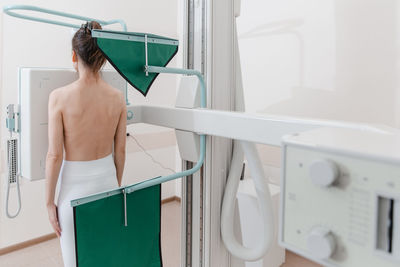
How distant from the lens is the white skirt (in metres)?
1.51

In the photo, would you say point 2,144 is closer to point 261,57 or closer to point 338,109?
point 261,57

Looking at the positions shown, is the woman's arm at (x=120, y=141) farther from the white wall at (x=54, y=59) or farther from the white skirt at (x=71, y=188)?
the white wall at (x=54, y=59)

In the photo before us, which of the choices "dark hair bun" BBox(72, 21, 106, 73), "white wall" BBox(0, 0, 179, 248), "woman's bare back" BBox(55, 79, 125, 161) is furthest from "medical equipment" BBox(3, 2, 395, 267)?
"white wall" BBox(0, 0, 179, 248)

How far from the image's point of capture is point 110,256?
1.38 m

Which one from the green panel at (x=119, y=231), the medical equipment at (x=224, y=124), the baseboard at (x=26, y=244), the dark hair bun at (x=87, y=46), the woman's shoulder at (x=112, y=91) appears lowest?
the baseboard at (x=26, y=244)

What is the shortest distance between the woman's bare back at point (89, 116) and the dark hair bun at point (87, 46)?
0.09m

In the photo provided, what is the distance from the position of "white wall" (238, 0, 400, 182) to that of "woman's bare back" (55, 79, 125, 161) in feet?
5.64

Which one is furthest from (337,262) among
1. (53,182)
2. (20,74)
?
(20,74)

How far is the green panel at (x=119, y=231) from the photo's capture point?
1290 millimetres

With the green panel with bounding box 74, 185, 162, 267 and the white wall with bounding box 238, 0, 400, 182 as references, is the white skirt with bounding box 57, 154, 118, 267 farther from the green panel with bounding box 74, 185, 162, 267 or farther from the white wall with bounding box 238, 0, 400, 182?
the white wall with bounding box 238, 0, 400, 182

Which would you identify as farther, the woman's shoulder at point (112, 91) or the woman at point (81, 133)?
the woman's shoulder at point (112, 91)

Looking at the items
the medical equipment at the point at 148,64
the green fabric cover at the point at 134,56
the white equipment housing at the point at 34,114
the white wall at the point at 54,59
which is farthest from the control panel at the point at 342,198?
the white wall at the point at 54,59

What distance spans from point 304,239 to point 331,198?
110 mm

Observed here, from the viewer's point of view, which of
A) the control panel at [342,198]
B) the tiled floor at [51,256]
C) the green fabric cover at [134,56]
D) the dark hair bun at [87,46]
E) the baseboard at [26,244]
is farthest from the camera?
the baseboard at [26,244]
